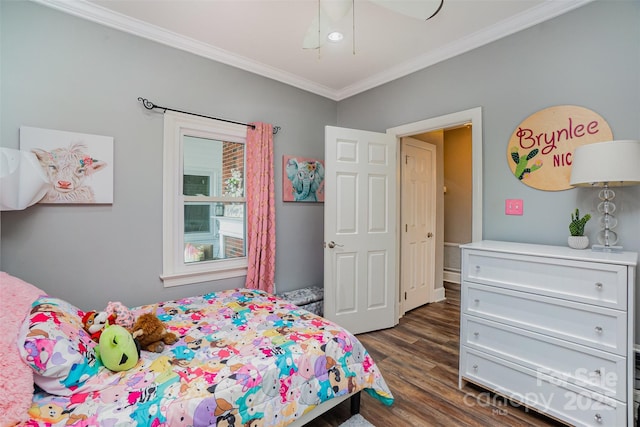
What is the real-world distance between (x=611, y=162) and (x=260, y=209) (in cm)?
266

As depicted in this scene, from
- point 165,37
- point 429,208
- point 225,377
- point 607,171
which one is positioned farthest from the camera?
point 429,208

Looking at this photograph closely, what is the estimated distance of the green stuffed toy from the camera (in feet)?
4.38

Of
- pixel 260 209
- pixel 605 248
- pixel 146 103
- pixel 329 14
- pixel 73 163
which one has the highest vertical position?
pixel 329 14

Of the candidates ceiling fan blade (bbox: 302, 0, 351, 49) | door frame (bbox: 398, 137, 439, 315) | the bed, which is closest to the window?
the bed

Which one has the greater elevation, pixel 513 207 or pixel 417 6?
pixel 417 6

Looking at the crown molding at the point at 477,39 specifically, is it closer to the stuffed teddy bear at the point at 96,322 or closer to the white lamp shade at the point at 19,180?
the white lamp shade at the point at 19,180

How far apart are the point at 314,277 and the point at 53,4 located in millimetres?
3288

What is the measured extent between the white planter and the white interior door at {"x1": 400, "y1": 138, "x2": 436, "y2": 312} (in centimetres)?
166

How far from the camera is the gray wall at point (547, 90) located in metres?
1.86

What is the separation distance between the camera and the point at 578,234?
6.31 ft

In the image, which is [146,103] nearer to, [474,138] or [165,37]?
[165,37]

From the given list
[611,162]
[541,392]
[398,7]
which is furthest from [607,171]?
[398,7]

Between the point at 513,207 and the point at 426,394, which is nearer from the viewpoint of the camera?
the point at 426,394

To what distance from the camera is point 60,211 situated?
6.81 feet
